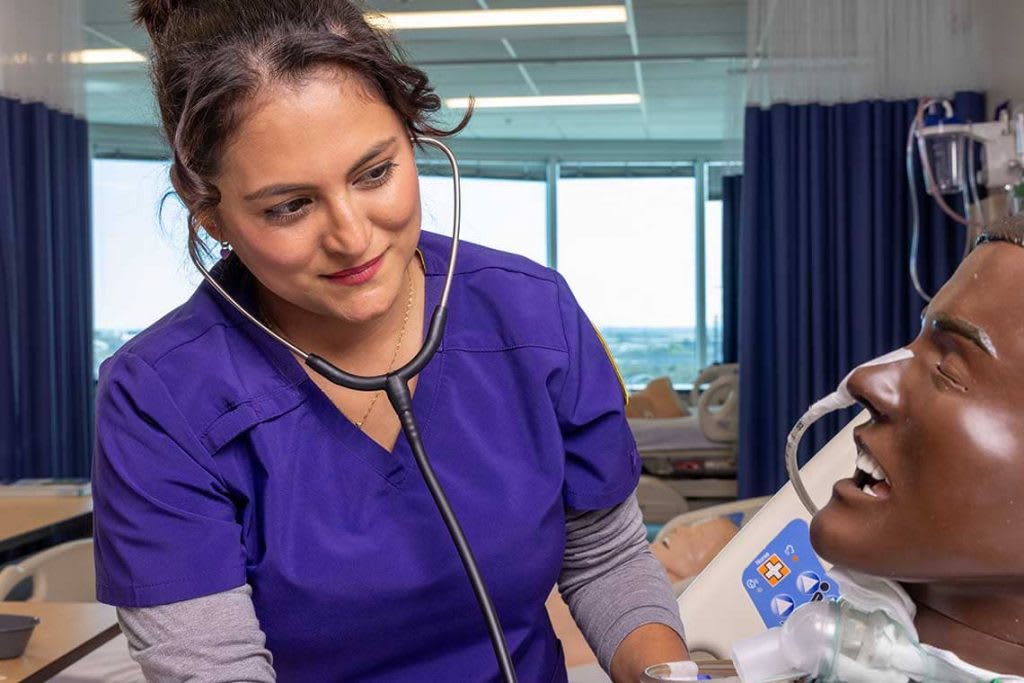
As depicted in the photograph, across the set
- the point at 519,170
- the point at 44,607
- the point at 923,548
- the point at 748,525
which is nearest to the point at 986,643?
the point at 923,548

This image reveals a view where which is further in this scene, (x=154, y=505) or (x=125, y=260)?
(x=125, y=260)

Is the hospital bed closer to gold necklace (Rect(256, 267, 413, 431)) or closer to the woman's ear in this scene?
gold necklace (Rect(256, 267, 413, 431))

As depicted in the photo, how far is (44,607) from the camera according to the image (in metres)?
1.74

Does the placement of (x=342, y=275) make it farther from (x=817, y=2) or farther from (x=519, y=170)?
(x=519, y=170)

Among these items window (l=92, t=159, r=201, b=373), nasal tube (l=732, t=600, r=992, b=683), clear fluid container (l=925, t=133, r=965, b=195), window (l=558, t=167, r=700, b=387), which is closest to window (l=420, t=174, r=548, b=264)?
window (l=558, t=167, r=700, b=387)

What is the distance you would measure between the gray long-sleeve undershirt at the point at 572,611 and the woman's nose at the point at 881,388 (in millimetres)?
443

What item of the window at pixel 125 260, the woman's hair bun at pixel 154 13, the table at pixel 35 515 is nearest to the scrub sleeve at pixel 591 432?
the woman's hair bun at pixel 154 13

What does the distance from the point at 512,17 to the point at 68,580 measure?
166 inches

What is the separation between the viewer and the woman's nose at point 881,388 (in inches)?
26.5

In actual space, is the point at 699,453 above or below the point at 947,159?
below

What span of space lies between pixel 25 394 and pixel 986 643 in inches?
173

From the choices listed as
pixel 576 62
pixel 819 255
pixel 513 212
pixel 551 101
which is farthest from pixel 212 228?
pixel 513 212

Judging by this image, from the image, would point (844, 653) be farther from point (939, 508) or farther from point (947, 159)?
point (947, 159)

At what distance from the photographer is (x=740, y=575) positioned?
128cm
